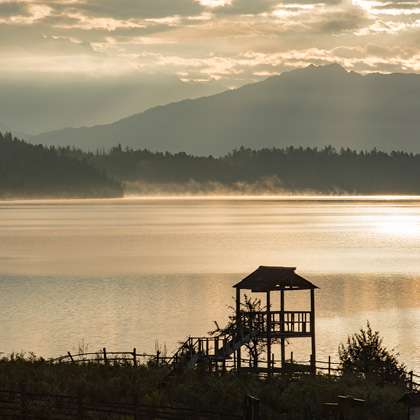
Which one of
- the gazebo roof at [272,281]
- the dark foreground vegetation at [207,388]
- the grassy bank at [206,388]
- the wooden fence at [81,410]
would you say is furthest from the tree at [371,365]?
the wooden fence at [81,410]

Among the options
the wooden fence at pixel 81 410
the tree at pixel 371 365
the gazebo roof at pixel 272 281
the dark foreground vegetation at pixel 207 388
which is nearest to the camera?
the wooden fence at pixel 81 410

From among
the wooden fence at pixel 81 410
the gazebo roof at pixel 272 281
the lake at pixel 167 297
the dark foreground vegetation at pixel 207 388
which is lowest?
the lake at pixel 167 297

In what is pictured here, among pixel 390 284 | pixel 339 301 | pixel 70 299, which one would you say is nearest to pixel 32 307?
pixel 70 299

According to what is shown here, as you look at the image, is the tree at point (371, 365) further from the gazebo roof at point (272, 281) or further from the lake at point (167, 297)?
the lake at point (167, 297)

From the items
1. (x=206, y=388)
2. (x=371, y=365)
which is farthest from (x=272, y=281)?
(x=206, y=388)

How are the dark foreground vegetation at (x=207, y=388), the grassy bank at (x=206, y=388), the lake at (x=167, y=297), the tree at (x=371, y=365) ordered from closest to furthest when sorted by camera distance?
the dark foreground vegetation at (x=207, y=388) < the grassy bank at (x=206, y=388) < the tree at (x=371, y=365) < the lake at (x=167, y=297)

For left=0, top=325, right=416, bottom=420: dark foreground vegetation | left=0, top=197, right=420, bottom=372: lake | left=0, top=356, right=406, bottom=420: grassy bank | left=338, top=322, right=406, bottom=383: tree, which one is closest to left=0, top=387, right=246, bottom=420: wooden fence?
left=0, top=325, right=416, bottom=420: dark foreground vegetation

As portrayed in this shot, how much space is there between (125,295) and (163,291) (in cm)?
645

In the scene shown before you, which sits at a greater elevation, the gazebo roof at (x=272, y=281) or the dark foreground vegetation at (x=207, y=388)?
the gazebo roof at (x=272, y=281)

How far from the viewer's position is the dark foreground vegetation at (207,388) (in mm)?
38875

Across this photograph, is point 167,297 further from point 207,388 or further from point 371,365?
point 207,388

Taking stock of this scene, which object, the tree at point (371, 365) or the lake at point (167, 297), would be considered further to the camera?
→ the lake at point (167, 297)

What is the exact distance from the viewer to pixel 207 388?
1639 inches

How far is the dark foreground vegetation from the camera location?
38.9m
